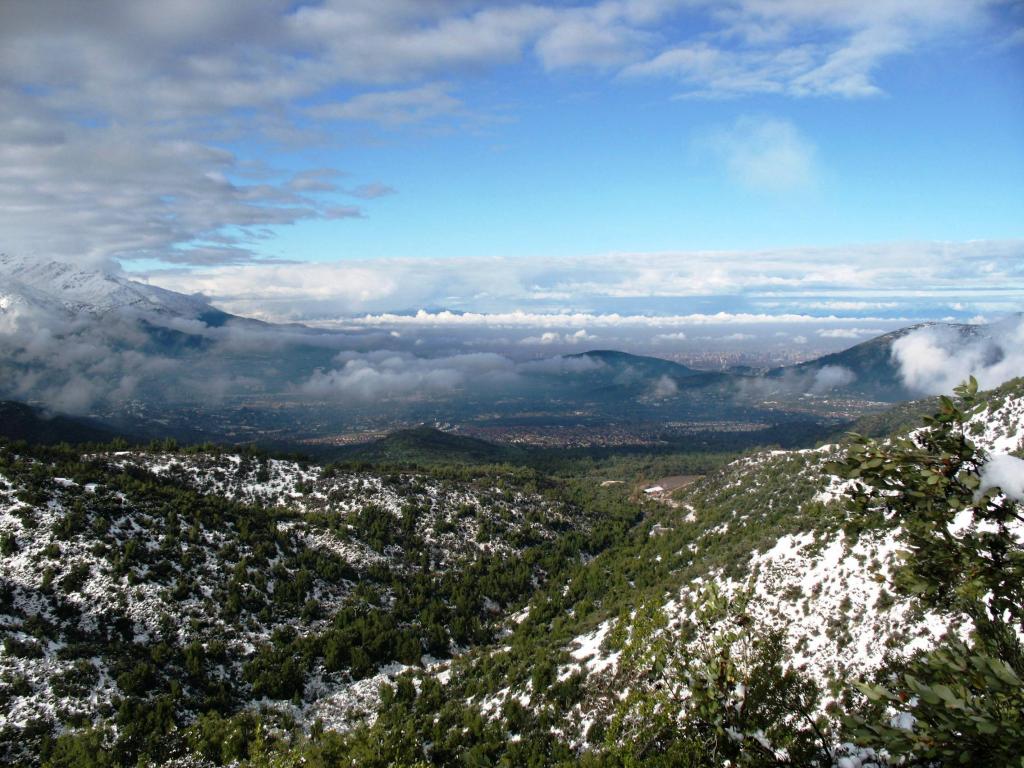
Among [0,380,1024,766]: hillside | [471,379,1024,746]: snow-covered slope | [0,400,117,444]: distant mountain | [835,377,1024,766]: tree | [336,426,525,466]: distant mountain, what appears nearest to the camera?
[835,377,1024,766]: tree

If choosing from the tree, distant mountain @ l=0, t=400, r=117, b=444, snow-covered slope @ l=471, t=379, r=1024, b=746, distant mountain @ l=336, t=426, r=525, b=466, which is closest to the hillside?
snow-covered slope @ l=471, t=379, r=1024, b=746

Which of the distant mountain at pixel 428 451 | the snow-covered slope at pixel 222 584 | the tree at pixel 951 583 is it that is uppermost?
the tree at pixel 951 583

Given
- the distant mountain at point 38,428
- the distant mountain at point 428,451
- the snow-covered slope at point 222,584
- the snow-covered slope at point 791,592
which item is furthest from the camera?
the distant mountain at point 38,428

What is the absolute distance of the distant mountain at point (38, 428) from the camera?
532 feet

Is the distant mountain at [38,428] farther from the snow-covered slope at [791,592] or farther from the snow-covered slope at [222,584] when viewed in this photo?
the snow-covered slope at [791,592]

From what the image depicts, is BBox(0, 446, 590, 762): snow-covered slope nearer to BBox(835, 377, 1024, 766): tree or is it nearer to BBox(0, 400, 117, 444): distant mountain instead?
BBox(835, 377, 1024, 766): tree

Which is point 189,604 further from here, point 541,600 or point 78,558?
point 541,600

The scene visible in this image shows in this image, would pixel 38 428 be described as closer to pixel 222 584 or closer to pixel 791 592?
pixel 222 584

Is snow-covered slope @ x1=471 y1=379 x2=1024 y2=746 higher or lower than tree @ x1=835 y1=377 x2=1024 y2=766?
lower

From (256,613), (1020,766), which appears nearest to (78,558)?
(256,613)

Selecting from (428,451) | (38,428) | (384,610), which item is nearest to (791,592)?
(384,610)

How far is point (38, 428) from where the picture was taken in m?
170

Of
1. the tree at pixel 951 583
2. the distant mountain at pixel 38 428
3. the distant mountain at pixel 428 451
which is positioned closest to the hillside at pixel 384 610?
the tree at pixel 951 583

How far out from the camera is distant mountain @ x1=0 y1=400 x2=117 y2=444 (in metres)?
162
